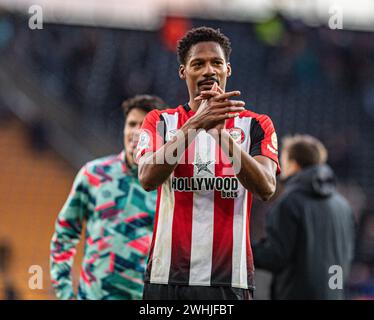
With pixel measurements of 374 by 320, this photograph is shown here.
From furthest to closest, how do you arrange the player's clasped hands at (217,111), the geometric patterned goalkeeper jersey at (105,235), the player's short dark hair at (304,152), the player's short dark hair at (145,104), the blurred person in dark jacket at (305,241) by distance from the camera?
the player's short dark hair at (304,152), the blurred person in dark jacket at (305,241), the player's short dark hair at (145,104), the geometric patterned goalkeeper jersey at (105,235), the player's clasped hands at (217,111)

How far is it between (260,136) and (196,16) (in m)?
15.2

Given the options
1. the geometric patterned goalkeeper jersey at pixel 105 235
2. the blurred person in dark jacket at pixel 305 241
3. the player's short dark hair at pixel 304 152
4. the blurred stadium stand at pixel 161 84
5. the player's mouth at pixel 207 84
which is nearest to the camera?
the player's mouth at pixel 207 84

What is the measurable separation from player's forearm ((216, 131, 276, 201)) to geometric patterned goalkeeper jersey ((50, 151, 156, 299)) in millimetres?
1919

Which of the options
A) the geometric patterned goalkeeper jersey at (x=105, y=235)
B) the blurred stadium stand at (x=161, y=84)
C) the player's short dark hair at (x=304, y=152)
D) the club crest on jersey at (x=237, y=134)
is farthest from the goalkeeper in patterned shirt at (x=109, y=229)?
the blurred stadium stand at (x=161, y=84)

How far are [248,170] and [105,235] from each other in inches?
81.5

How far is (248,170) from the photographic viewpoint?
3.36 m

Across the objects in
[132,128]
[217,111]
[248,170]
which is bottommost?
[248,170]

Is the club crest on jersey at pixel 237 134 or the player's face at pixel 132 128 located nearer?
the club crest on jersey at pixel 237 134

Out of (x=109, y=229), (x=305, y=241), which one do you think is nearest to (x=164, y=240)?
(x=109, y=229)

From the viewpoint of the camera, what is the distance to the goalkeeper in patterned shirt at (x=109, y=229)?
17.1 feet

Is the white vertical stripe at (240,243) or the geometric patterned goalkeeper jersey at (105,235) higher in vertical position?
the geometric patterned goalkeeper jersey at (105,235)

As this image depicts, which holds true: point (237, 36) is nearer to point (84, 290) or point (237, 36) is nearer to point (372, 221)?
point (372, 221)

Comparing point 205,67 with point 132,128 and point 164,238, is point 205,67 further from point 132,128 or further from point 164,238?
point 132,128

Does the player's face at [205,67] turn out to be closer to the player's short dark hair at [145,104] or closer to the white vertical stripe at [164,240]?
the white vertical stripe at [164,240]
